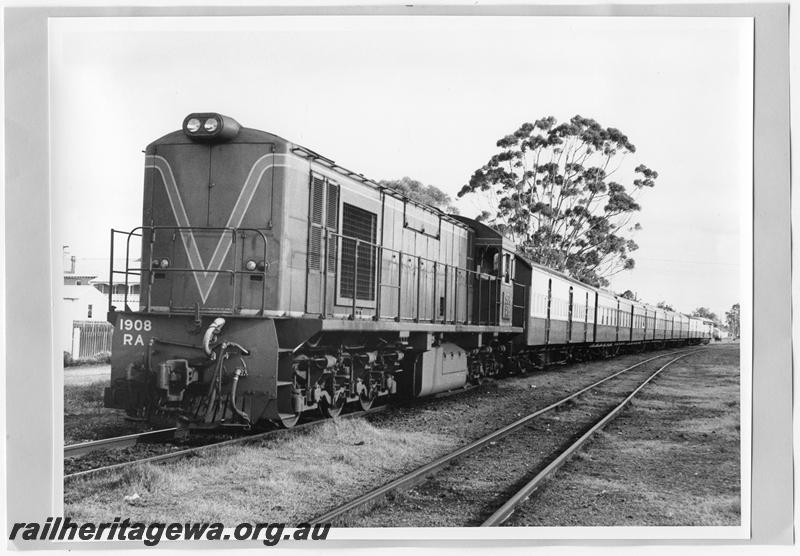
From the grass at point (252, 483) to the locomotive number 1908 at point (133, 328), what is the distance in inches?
54.7

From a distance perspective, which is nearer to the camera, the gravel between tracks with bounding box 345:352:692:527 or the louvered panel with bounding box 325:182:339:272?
the gravel between tracks with bounding box 345:352:692:527

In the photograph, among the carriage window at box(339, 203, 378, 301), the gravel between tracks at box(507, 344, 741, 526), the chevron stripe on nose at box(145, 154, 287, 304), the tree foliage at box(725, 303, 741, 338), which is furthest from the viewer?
the carriage window at box(339, 203, 378, 301)

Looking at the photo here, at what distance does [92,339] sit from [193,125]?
3387 mm

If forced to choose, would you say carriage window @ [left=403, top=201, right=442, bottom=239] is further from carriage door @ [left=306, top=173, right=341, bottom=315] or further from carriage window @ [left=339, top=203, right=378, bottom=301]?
carriage door @ [left=306, top=173, right=341, bottom=315]

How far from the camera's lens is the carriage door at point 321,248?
784 centimetres

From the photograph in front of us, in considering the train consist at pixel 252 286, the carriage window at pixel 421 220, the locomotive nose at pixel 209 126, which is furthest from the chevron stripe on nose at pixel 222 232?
the carriage window at pixel 421 220

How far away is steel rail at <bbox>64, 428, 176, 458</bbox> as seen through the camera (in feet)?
23.0

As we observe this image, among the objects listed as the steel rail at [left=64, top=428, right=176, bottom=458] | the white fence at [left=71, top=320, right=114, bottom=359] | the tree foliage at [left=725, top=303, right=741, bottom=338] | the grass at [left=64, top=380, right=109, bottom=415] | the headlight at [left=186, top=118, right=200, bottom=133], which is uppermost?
the headlight at [left=186, top=118, right=200, bottom=133]

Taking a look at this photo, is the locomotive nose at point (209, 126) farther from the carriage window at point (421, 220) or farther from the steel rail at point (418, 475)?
the steel rail at point (418, 475)

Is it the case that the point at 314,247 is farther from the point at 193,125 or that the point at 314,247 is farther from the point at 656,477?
the point at 656,477

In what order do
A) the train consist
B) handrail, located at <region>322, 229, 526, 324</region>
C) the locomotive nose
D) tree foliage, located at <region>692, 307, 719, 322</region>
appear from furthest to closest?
tree foliage, located at <region>692, 307, 719, 322</region>
handrail, located at <region>322, 229, 526, 324</region>
the locomotive nose
the train consist

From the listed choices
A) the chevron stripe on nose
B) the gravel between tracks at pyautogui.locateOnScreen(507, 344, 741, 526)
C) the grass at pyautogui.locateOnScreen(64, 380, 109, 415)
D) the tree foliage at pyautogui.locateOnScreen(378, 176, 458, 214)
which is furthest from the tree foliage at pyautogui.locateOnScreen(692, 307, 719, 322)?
the grass at pyautogui.locateOnScreen(64, 380, 109, 415)

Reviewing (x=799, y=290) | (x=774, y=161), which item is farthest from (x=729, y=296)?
(x=774, y=161)

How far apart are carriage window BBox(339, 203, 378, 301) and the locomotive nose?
178cm
